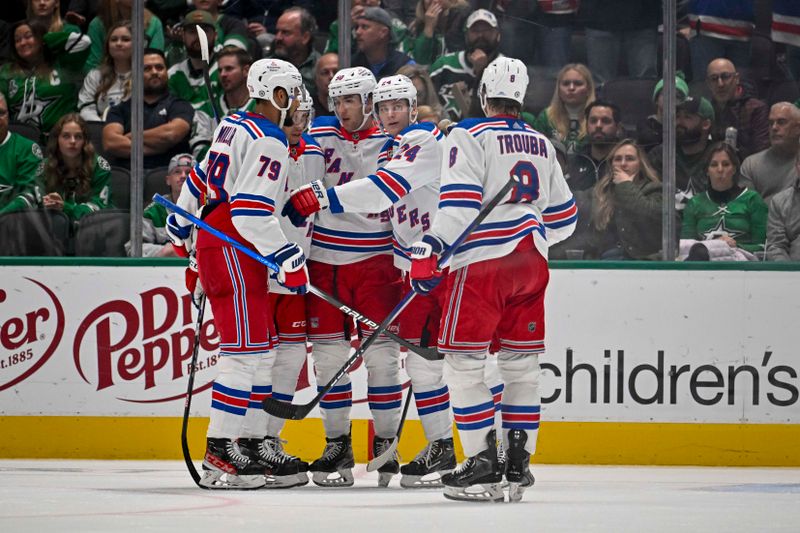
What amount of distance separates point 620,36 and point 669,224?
2.98ft

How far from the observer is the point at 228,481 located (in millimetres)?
4812

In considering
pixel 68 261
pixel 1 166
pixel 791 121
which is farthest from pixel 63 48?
pixel 791 121

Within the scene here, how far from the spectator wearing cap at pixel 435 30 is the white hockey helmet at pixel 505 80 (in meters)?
2.10

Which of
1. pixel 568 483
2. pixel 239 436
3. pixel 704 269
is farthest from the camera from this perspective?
pixel 704 269

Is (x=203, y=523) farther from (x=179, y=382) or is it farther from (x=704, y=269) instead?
(x=704, y=269)

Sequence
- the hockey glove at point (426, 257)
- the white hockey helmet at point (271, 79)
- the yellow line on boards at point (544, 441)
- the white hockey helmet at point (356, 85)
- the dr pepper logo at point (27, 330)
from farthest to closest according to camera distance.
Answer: the dr pepper logo at point (27, 330) → the yellow line on boards at point (544, 441) → the white hockey helmet at point (356, 85) → the white hockey helmet at point (271, 79) → the hockey glove at point (426, 257)

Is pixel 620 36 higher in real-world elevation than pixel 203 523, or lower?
higher

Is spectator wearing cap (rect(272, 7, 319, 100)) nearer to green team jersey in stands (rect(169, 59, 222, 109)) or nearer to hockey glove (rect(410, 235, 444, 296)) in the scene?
green team jersey in stands (rect(169, 59, 222, 109))

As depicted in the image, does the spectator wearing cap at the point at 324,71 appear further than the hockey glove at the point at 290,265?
Yes

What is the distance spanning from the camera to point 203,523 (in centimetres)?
376

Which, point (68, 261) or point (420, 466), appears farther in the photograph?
point (68, 261)

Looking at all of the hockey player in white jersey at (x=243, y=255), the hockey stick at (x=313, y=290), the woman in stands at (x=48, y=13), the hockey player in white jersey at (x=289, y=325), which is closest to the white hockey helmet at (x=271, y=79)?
the hockey player in white jersey at (x=243, y=255)

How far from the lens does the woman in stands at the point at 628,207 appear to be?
657 centimetres

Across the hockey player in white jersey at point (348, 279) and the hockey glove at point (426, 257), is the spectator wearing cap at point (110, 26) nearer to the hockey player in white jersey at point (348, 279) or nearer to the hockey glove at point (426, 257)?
the hockey player in white jersey at point (348, 279)
